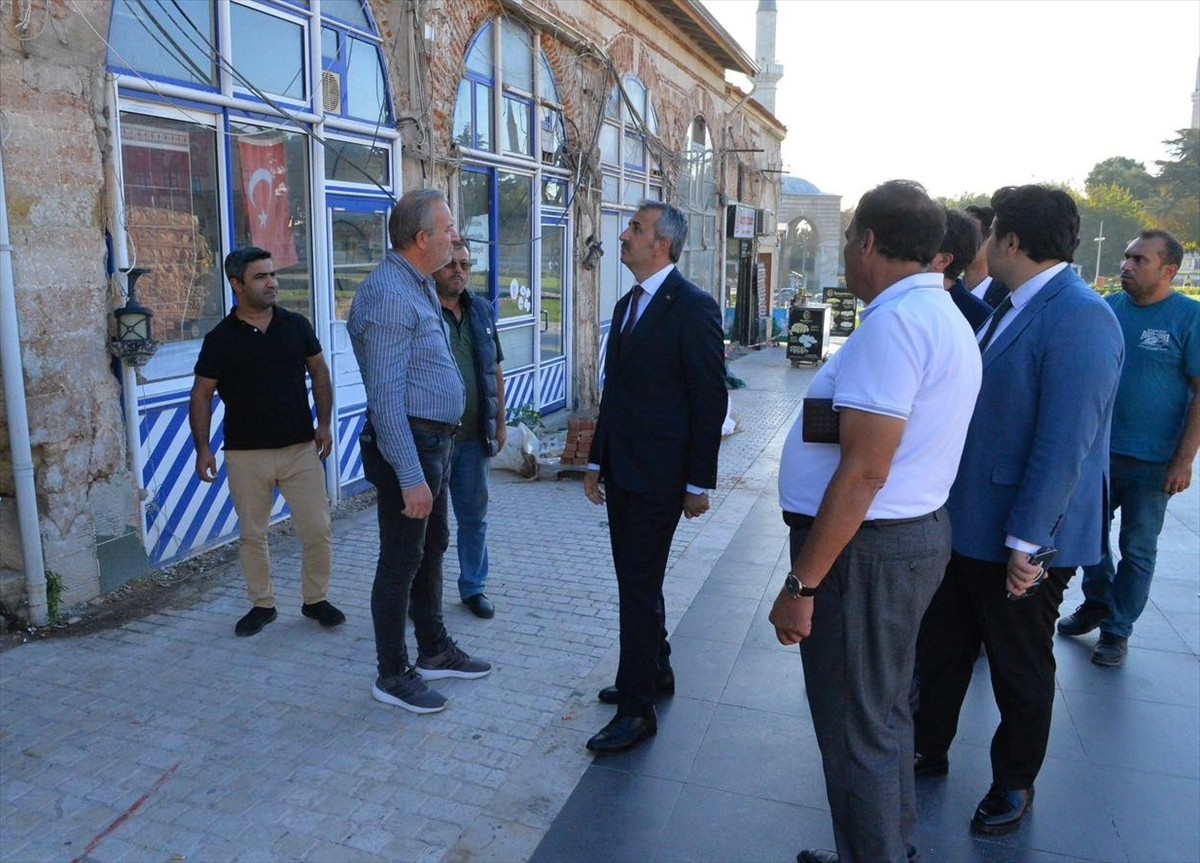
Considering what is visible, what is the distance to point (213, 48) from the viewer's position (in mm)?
5730

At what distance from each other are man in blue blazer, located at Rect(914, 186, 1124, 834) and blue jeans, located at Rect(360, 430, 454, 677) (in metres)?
2.00

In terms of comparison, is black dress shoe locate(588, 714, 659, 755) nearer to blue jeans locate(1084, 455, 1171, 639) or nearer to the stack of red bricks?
blue jeans locate(1084, 455, 1171, 639)

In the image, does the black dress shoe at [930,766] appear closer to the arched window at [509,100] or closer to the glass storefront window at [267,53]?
the glass storefront window at [267,53]

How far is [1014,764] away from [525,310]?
833cm

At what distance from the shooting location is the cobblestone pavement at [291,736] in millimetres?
3102

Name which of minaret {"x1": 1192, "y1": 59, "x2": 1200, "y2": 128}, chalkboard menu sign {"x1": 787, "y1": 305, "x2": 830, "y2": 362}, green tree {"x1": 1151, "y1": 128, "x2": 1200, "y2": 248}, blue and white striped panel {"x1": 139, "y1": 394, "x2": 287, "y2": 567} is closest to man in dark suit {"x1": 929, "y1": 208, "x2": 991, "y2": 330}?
blue and white striped panel {"x1": 139, "y1": 394, "x2": 287, "y2": 567}

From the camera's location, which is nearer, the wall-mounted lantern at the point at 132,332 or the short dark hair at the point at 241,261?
the short dark hair at the point at 241,261

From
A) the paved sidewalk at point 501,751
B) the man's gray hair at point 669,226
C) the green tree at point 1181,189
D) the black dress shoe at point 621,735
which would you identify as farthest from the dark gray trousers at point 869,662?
the green tree at point 1181,189

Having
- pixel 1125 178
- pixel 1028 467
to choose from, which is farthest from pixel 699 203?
pixel 1125 178

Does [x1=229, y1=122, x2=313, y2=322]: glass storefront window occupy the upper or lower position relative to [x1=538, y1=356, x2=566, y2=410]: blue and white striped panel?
upper

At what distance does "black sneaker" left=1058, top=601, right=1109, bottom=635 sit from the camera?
4.90 meters

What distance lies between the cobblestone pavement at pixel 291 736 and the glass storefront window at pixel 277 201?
2.26m

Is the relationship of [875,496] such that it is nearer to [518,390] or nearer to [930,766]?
[930,766]

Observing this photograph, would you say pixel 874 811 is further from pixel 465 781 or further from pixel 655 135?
pixel 655 135
